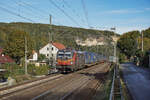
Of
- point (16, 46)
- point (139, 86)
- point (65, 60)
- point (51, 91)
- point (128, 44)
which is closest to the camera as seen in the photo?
point (51, 91)

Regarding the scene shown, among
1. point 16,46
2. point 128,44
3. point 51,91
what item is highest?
point 128,44

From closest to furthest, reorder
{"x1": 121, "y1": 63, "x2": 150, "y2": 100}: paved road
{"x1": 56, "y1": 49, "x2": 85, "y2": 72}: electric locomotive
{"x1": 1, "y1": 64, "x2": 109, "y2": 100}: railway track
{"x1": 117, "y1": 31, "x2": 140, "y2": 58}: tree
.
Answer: {"x1": 1, "y1": 64, "x2": 109, "y2": 100}: railway track
{"x1": 121, "y1": 63, "x2": 150, "y2": 100}: paved road
{"x1": 56, "y1": 49, "x2": 85, "y2": 72}: electric locomotive
{"x1": 117, "y1": 31, "x2": 140, "y2": 58}: tree

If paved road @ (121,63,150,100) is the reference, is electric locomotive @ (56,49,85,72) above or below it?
above

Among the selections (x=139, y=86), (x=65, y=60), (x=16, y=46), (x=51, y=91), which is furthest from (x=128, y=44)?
(x=51, y=91)

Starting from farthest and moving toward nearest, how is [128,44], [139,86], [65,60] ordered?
[128,44], [65,60], [139,86]

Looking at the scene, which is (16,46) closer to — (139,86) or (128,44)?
(128,44)

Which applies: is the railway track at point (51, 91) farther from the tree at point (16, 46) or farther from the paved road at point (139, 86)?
the tree at point (16, 46)

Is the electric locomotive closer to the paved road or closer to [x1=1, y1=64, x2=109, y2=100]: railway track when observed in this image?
the paved road

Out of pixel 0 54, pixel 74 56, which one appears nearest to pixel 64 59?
pixel 74 56

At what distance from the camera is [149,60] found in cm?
3738

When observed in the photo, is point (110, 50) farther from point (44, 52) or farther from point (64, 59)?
point (64, 59)

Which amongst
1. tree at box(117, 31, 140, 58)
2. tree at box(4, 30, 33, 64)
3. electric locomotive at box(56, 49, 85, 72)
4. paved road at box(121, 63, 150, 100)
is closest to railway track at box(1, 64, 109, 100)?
paved road at box(121, 63, 150, 100)

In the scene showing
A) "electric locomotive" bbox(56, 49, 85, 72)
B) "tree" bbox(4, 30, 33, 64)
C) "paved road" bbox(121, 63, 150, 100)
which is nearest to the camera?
"paved road" bbox(121, 63, 150, 100)

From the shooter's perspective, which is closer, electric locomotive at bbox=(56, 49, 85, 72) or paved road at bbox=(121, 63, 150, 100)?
paved road at bbox=(121, 63, 150, 100)
